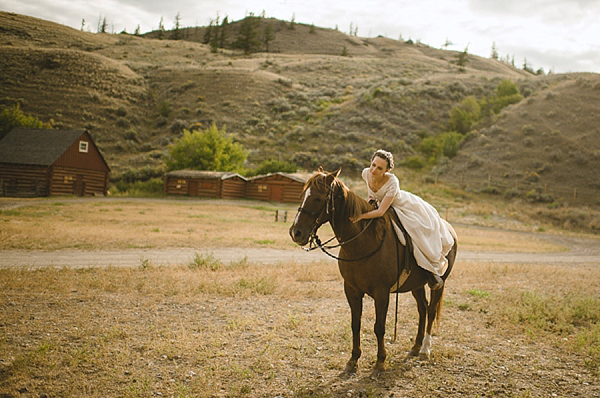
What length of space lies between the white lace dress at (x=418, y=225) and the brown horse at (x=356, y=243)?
234 millimetres

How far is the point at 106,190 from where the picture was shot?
45.8m

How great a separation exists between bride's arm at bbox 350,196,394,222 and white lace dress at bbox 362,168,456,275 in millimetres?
101

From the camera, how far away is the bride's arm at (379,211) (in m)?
4.88

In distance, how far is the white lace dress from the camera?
5.37m

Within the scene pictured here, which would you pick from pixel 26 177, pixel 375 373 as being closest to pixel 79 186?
pixel 26 177

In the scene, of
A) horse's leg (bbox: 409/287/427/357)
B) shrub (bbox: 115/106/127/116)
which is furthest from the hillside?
horse's leg (bbox: 409/287/427/357)

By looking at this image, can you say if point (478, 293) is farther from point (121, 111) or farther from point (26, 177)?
point (121, 111)

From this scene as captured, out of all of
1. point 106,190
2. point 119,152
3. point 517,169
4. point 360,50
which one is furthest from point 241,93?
point 360,50

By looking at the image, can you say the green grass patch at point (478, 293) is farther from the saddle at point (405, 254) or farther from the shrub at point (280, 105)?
the shrub at point (280, 105)

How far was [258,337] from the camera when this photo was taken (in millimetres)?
6164

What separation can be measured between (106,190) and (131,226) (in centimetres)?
2811

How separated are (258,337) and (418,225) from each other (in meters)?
3.06

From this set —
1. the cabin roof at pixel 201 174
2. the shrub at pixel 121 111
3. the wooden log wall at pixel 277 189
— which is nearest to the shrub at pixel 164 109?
the shrub at pixel 121 111

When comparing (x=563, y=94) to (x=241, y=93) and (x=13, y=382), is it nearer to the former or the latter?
(x=241, y=93)
